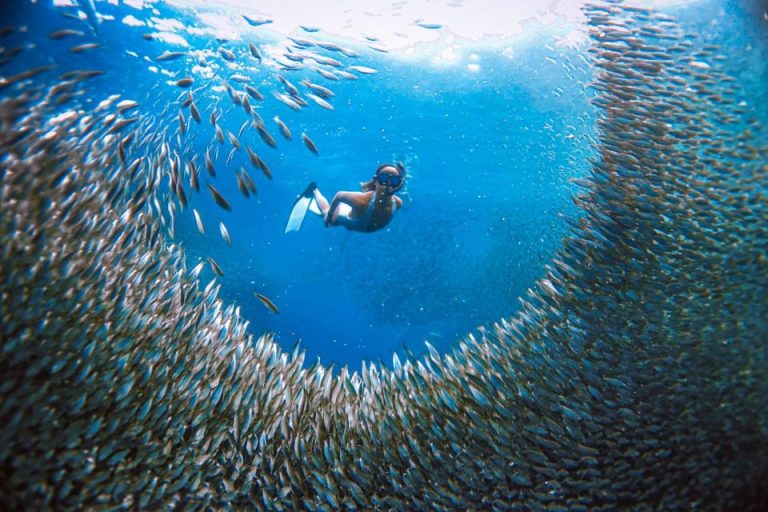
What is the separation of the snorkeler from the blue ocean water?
512 centimetres

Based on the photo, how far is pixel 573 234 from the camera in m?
5.75

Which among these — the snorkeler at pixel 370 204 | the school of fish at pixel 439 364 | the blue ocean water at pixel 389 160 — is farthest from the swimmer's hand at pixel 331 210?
the blue ocean water at pixel 389 160

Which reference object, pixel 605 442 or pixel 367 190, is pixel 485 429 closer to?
pixel 605 442

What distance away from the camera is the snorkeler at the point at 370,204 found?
7.35 metres

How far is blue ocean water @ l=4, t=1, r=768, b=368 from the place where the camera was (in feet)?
46.4

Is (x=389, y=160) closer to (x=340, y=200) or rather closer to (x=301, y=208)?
(x=301, y=208)

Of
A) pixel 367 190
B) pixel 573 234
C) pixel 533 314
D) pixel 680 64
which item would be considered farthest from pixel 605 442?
pixel 367 190

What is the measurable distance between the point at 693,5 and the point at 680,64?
1356 millimetres

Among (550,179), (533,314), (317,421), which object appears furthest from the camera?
(550,179)

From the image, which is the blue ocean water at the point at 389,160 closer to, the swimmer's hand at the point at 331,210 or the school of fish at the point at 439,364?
the swimmer's hand at the point at 331,210

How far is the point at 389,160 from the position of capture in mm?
21984

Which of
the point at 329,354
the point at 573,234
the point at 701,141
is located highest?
the point at 701,141

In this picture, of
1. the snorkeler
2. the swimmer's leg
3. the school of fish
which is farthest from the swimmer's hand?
the school of fish

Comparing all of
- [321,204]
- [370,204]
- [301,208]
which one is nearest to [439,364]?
[370,204]
